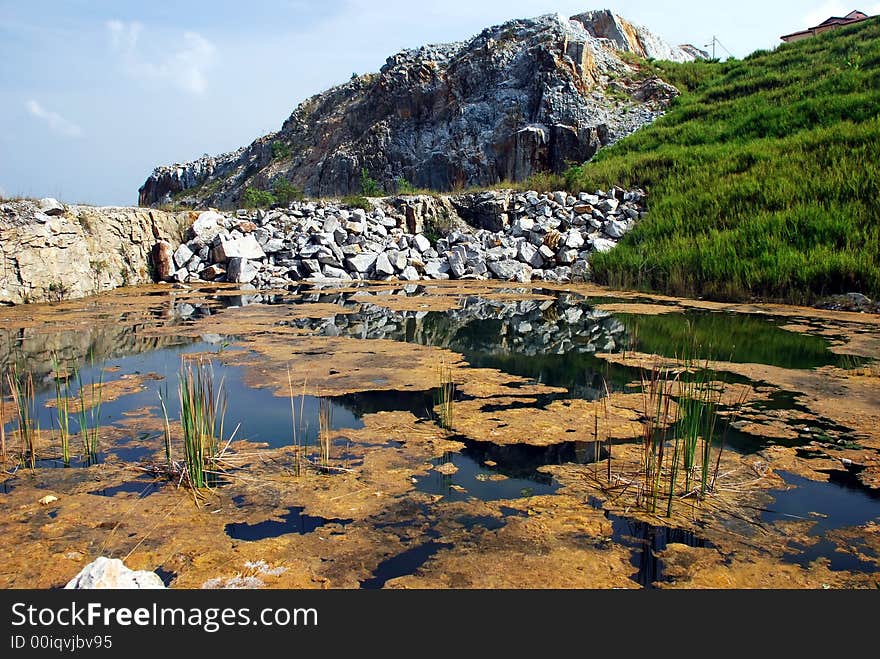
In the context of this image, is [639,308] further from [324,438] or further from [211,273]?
[211,273]

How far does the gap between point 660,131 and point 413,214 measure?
865 centimetres

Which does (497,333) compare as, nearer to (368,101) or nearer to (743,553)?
(743,553)

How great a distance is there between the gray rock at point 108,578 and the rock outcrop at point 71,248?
903cm

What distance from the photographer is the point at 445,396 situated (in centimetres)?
409

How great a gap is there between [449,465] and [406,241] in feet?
39.5

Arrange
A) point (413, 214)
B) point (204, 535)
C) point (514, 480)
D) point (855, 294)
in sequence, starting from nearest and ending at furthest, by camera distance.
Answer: point (204, 535)
point (514, 480)
point (855, 294)
point (413, 214)

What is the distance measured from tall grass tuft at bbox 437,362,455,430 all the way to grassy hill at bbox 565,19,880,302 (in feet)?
21.2

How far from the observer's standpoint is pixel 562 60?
23.2 metres

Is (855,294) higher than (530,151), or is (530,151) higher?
(530,151)

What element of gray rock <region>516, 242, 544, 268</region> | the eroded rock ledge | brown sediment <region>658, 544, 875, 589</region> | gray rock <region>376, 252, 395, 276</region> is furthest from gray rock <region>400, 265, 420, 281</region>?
brown sediment <region>658, 544, 875, 589</region>

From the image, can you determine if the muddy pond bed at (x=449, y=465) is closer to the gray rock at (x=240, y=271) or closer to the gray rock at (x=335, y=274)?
the gray rock at (x=240, y=271)

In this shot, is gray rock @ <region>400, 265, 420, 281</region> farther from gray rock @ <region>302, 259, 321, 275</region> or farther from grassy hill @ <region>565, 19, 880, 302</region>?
grassy hill @ <region>565, 19, 880, 302</region>

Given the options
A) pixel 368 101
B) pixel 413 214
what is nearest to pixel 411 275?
pixel 413 214

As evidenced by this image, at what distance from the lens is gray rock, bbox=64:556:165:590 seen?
173 cm
